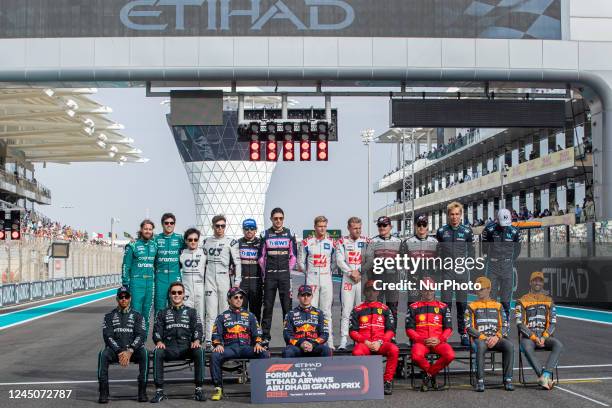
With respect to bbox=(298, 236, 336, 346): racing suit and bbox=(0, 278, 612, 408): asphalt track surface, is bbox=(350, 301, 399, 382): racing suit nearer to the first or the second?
bbox=(0, 278, 612, 408): asphalt track surface

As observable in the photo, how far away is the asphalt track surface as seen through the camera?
9555 mm

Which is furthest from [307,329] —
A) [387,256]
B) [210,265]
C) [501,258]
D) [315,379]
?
[501,258]

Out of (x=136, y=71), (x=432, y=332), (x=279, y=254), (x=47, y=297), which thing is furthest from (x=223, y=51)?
(x=47, y=297)

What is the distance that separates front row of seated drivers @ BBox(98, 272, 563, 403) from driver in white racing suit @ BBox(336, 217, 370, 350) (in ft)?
5.62

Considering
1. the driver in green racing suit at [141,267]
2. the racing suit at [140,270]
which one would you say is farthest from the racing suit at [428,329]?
the driver in green racing suit at [141,267]

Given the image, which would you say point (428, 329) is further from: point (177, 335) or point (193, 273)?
point (193, 273)

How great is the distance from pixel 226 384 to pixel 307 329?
4.83 ft

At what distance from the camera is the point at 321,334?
10656 mm

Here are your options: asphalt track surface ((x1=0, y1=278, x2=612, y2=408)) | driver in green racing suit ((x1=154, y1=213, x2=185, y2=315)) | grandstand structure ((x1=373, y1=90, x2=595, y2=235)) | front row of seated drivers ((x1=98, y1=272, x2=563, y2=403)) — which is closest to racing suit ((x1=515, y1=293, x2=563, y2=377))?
front row of seated drivers ((x1=98, y1=272, x2=563, y2=403))

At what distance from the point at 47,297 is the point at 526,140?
35419 millimetres

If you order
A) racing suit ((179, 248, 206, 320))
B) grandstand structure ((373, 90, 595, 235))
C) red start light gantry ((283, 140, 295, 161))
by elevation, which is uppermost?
grandstand structure ((373, 90, 595, 235))

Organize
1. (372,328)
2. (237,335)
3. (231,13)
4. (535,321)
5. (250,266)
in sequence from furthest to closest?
(231,13) → (250,266) → (535,321) → (372,328) → (237,335)

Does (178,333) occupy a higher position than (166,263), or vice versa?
(166,263)

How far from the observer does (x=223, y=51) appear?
20438 millimetres
